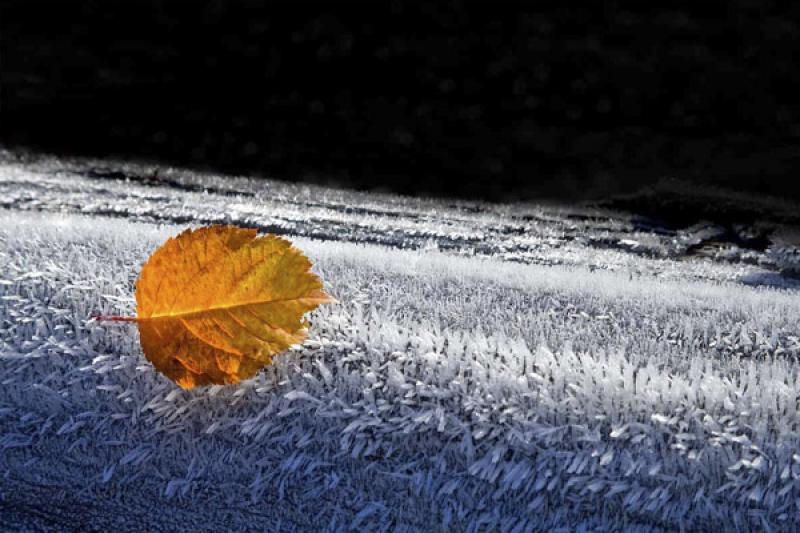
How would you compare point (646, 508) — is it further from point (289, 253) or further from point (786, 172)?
point (786, 172)

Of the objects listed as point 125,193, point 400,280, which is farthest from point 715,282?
point 125,193

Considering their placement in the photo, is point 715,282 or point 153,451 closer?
point 153,451

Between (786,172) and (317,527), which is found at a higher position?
(786,172)
